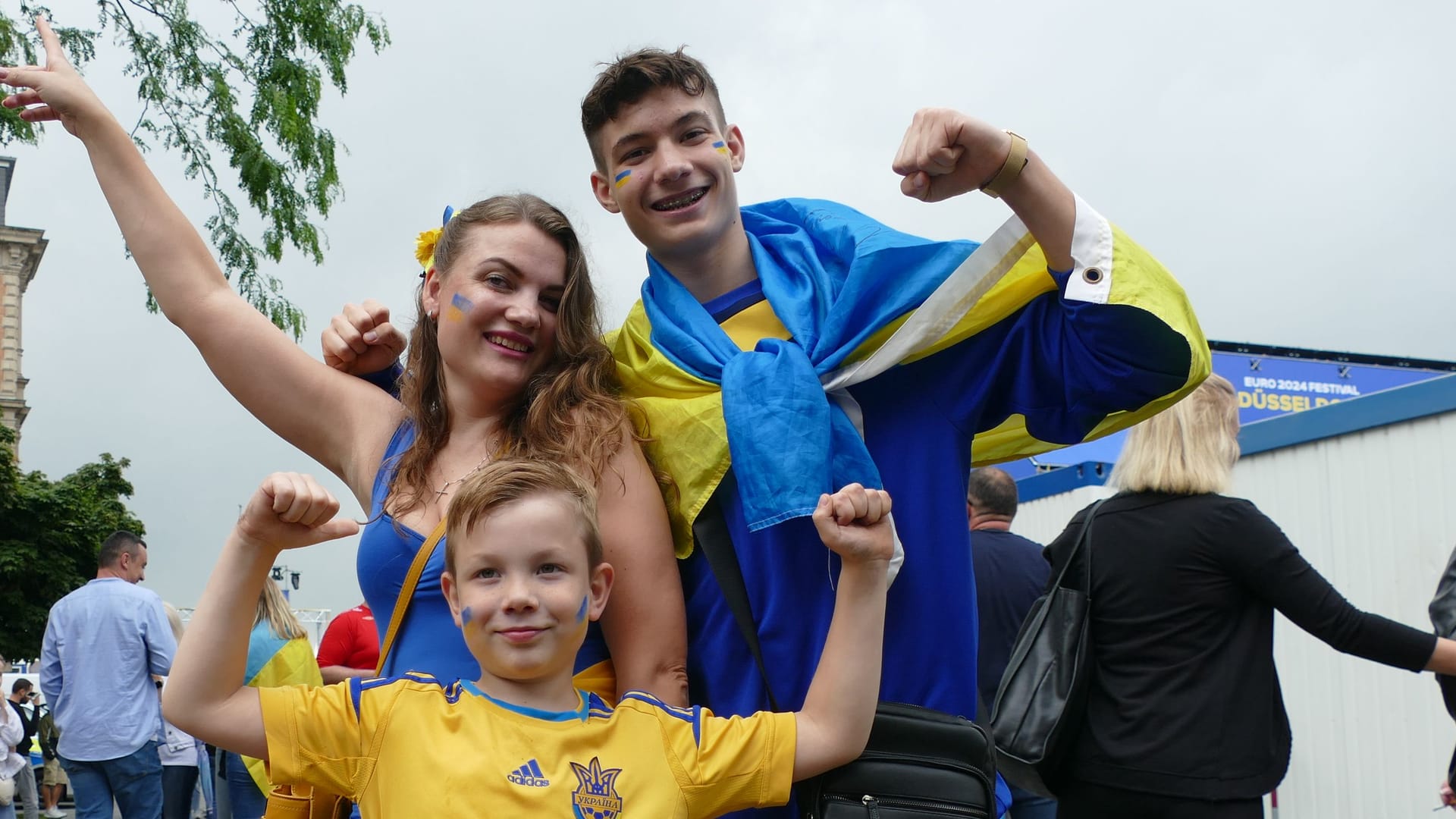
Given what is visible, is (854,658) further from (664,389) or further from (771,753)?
(664,389)

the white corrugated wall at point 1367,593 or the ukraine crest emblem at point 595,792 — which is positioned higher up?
the white corrugated wall at point 1367,593

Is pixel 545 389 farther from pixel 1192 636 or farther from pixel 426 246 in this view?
pixel 1192 636

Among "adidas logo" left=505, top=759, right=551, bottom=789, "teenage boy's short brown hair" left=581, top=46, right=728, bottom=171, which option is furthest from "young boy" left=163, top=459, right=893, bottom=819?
"teenage boy's short brown hair" left=581, top=46, right=728, bottom=171

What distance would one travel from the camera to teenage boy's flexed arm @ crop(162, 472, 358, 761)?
5.96 ft

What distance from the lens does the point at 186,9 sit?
7.80 metres

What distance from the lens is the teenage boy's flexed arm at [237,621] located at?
5.96ft

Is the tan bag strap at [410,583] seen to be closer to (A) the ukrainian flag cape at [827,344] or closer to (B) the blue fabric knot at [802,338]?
(A) the ukrainian flag cape at [827,344]

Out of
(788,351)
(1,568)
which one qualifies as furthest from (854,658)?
(1,568)

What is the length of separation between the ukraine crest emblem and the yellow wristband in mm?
1082

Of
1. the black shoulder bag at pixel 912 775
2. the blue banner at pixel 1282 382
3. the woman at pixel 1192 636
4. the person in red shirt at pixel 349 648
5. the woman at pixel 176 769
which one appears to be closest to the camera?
the black shoulder bag at pixel 912 775

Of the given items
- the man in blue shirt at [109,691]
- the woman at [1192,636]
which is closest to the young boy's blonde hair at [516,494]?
the woman at [1192,636]

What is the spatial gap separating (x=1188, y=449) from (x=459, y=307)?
2.17m

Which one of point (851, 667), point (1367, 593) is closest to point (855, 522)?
point (851, 667)

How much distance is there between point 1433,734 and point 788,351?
14.9 feet
